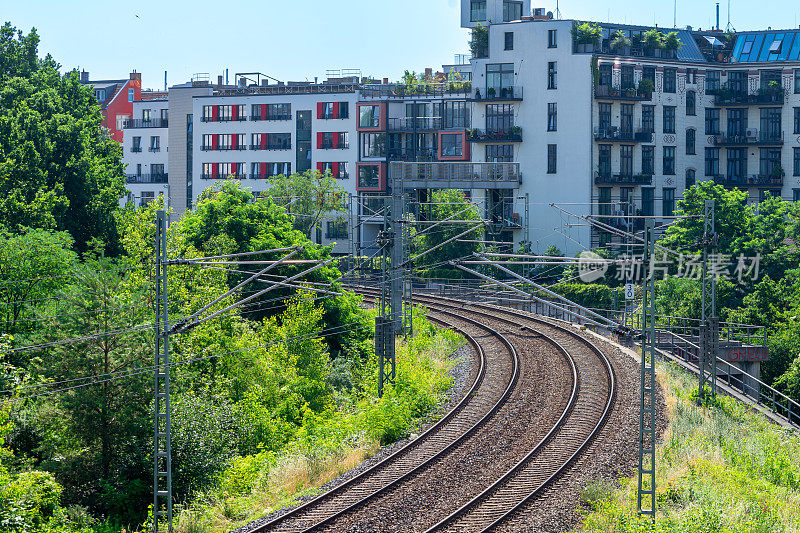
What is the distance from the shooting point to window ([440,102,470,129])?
8462cm

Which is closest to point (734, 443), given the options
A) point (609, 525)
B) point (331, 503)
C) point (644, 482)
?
point (644, 482)

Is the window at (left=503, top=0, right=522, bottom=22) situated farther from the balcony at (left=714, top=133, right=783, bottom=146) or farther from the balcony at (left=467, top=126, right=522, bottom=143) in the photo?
the balcony at (left=714, top=133, right=783, bottom=146)

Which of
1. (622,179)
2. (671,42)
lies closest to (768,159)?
(671,42)

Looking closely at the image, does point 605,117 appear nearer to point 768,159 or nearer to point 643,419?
point 768,159

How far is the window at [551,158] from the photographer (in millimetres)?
78188

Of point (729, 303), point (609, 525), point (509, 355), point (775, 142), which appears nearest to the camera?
point (609, 525)

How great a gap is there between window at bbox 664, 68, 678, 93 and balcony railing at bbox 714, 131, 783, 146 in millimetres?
5972

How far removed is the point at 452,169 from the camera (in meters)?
62.9

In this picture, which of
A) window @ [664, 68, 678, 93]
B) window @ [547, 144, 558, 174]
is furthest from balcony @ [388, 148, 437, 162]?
window @ [664, 68, 678, 93]

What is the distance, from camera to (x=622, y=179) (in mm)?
77562

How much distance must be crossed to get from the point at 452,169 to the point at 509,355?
21.7m

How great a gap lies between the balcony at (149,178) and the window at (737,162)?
55.1 metres

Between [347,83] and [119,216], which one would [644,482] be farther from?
[347,83]

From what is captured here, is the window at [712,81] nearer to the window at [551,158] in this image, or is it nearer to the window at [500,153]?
the window at [551,158]
